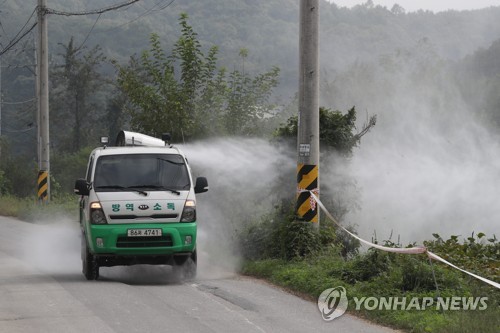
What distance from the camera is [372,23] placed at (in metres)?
127

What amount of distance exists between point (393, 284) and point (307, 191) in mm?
4146

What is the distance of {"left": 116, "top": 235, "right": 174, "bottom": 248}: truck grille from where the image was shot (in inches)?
557

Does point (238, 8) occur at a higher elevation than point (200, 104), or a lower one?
higher

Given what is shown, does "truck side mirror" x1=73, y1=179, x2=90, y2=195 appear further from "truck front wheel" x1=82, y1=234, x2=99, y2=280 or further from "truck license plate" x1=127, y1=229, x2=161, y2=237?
"truck license plate" x1=127, y1=229, x2=161, y2=237

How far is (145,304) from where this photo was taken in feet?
39.4

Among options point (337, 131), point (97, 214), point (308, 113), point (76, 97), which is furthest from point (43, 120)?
point (76, 97)

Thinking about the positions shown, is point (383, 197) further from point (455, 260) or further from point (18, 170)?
point (18, 170)

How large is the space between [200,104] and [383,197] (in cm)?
781

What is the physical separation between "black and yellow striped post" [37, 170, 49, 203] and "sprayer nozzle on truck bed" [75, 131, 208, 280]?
1843 cm

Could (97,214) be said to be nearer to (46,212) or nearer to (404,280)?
(404,280)

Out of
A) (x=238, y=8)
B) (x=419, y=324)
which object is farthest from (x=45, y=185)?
(x=238, y=8)

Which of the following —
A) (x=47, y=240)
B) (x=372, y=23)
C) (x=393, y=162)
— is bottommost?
(x=47, y=240)

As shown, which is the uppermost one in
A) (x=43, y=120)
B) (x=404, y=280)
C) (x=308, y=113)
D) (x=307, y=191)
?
(x=43, y=120)

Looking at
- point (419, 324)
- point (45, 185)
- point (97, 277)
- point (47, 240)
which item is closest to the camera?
point (419, 324)
